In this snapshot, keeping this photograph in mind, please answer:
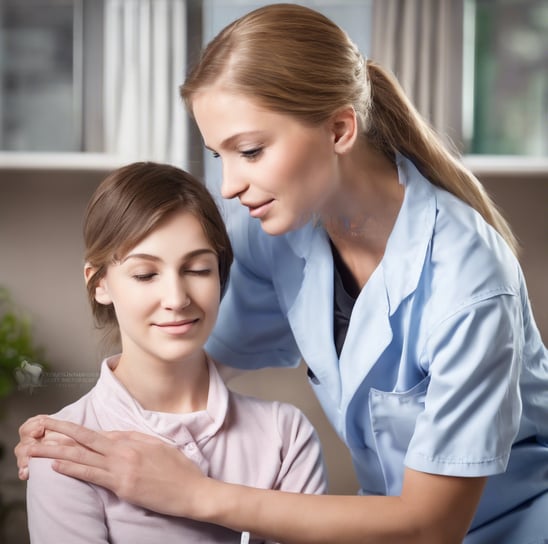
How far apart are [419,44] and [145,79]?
64cm

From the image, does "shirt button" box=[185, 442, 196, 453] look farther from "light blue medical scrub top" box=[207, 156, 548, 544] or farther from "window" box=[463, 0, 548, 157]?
"window" box=[463, 0, 548, 157]

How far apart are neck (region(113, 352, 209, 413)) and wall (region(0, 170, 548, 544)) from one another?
803mm

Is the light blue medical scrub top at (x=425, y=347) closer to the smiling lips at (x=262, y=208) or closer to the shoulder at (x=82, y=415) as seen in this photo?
the smiling lips at (x=262, y=208)

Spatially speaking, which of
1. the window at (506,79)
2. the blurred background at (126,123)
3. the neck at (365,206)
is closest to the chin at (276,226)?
the neck at (365,206)

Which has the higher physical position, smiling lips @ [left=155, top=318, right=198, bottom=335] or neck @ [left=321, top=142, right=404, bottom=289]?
neck @ [left=321, top=142, right=404, bottom=289]

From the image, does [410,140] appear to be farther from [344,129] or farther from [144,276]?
[144,276]

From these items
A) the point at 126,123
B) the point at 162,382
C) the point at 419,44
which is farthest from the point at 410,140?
the point at 126,123

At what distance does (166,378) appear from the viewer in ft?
3.43

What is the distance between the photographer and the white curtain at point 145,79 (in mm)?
1930

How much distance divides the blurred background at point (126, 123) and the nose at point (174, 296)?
870mm

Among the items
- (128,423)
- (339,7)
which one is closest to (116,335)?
(128,423)

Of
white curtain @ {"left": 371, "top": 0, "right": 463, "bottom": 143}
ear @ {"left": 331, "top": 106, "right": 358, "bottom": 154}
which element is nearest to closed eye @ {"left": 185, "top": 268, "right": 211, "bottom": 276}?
ear @ {"left": 331, "top": 106, "right": 358, "bottom": 154}

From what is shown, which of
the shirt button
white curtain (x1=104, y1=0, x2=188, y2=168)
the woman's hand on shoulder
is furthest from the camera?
white curtain (x1=104, y1=0, x2=188, y2=168)

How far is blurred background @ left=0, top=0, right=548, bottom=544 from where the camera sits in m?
1.89
